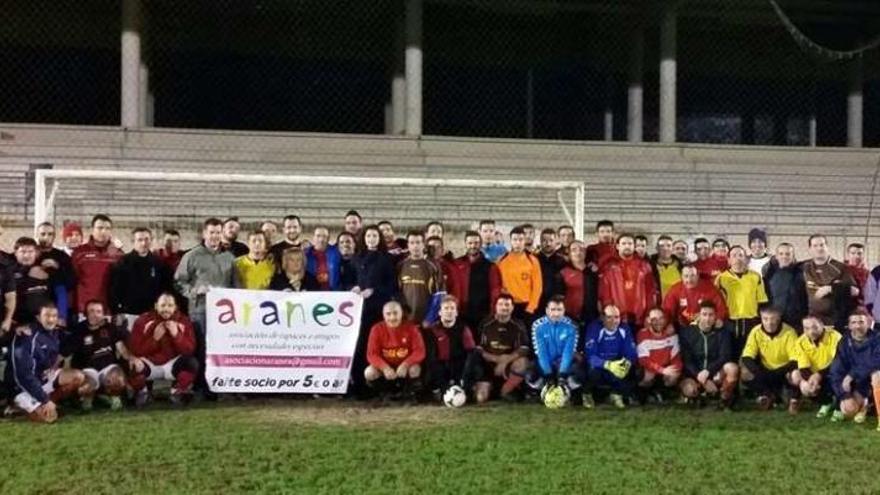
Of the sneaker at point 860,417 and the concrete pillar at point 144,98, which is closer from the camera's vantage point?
the sneaker at point 860,417

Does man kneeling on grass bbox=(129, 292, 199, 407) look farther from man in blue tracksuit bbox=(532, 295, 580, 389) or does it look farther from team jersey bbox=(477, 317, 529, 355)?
man in blue tracksuit bbox=(532, 295, 580, 389)

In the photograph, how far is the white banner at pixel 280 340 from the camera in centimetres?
841

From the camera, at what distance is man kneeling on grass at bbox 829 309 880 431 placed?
7.64m

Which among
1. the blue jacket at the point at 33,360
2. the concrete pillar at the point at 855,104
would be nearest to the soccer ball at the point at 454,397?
the blue jacket at the point at 33,360

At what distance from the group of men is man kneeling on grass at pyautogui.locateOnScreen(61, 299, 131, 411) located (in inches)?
0.5

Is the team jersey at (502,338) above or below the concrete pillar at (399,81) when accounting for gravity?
below

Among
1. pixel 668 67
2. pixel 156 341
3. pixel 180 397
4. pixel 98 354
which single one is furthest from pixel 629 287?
pixel 668 67

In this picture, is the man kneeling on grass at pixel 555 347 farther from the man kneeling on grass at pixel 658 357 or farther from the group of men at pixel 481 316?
the man kneeling on grass at pixel 658 357

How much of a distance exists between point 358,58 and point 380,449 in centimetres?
1734

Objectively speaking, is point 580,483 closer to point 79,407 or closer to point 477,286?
point 477,286

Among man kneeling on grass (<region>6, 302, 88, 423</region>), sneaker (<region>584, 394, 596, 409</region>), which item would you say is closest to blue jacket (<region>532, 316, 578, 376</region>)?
sneaker (<region>584, 394, 596, 409</region>)

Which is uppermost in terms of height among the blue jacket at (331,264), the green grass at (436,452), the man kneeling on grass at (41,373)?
the blue jacket at (331,264)

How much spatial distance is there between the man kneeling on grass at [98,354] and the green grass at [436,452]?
→ 0.42 m

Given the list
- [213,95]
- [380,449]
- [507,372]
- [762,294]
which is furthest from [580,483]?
[213,95]
